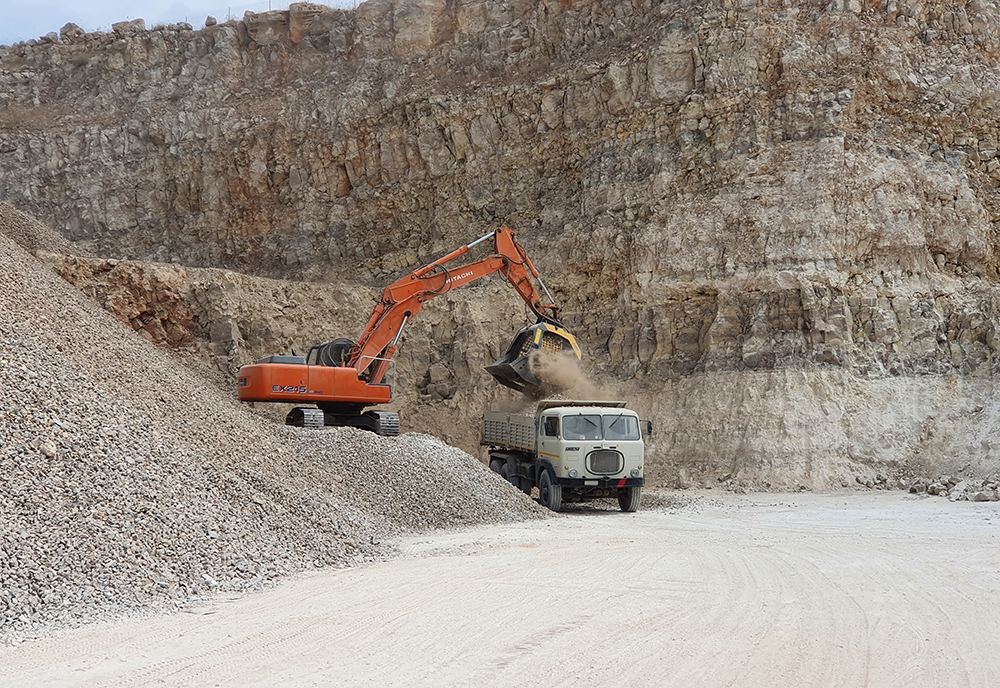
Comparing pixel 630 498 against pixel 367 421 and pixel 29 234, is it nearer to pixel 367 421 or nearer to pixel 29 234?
pixel 367 421

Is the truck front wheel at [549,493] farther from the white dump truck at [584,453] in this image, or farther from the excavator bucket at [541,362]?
the excavator bucket at [541,362]

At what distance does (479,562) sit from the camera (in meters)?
9.15

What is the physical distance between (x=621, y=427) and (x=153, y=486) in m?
8.78

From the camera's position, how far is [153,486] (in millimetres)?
8094

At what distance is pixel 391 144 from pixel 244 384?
47.6 ft

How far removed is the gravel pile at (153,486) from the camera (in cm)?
674

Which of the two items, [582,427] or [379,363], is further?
[379,363]

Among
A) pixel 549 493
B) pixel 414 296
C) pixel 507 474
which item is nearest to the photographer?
pixel 549 493

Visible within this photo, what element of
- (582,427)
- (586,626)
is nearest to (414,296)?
(582,427)

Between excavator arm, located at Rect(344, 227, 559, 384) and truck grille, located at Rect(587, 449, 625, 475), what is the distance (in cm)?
338

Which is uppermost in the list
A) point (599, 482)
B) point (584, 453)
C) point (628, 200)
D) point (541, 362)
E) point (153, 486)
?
point (628, 200)

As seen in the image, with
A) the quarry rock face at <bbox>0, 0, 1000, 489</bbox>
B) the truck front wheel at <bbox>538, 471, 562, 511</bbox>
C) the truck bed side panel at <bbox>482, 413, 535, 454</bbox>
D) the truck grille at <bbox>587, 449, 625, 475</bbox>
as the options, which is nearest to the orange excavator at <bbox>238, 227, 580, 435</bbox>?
the truck bed side panel at <bbox>482, 413, 535, 454</bbox>

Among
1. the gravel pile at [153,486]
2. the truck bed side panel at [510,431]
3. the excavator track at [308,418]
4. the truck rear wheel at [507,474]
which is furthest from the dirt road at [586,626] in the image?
the truck rear wheel at [507,474]

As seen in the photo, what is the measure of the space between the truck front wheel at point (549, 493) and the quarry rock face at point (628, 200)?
5.16 m
